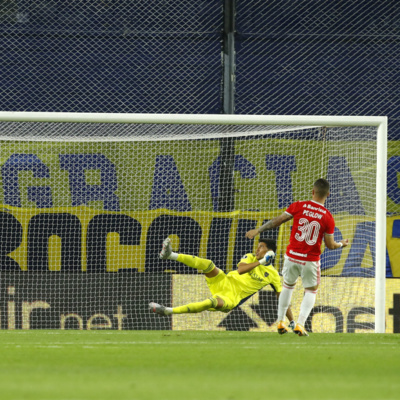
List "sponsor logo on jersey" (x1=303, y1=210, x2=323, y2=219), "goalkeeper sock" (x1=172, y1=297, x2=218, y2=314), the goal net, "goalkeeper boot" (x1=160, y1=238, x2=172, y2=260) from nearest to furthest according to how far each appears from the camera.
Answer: "sponsor logo on jersey" (x1=303, y1=210, x2=323, y2=219)
"goalkeeper boot" (x1=160, y1=238, x2=172, y2=260)
"goalkeeper sock" (x1=172, y1=297, x2=218, y2=314)
the goal net

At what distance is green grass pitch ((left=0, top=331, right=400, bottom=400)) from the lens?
3346mm

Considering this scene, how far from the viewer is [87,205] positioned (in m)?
10.2

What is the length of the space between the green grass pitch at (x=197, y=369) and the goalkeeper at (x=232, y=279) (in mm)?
1023

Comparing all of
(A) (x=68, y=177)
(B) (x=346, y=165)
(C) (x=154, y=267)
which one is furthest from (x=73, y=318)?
(B) (x=346, y=165)

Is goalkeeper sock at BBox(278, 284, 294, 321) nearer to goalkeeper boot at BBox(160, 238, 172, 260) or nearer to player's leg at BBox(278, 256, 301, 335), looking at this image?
player's leg at BBox(278, 256, 301, 335)

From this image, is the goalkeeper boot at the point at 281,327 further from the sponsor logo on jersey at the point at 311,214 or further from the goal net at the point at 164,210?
the goal net at the point at 164,210

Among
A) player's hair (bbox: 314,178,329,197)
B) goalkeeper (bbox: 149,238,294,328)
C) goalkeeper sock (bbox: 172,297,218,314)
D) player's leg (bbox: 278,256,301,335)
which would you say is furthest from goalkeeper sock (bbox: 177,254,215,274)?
player's hair (bbox: 314,178,329,197)

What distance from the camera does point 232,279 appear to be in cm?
816

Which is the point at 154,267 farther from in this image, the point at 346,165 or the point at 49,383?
the point at 49,383

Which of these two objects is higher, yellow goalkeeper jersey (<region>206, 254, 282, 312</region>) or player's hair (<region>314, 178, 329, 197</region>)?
player's hair (<region>314, 178, 329, 197</region>)

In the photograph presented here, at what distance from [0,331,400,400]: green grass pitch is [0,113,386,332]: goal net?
2376 millimetres

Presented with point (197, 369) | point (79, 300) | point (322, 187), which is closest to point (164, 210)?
point (79, 300)

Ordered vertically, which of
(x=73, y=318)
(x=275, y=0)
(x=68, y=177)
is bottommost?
(x=73, y=318)

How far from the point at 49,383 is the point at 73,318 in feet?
18.4
